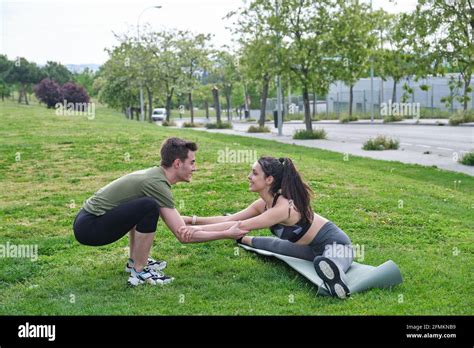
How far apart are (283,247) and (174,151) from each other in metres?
1.62

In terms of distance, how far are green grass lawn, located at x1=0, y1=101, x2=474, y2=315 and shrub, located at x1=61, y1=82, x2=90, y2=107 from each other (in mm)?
33265

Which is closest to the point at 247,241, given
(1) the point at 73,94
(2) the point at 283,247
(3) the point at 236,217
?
(3) the point at 236,217

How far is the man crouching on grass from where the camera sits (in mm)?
5609

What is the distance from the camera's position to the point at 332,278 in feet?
17.3

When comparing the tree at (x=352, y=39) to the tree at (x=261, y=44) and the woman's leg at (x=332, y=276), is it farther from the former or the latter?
the woman's leg at (x=332, y=276)

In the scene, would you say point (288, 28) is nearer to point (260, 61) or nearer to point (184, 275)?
point (260, 61)

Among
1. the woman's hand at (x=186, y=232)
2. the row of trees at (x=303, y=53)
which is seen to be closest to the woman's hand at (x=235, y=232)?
the woman's hand at (x=186, y=232)

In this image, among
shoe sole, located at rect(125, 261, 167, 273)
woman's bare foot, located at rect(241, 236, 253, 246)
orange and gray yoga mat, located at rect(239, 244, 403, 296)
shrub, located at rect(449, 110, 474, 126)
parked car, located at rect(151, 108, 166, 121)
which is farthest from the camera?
parked car, located at rect(151, 108, 166, 121)

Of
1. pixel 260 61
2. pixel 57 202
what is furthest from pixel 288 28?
pixel 57 202

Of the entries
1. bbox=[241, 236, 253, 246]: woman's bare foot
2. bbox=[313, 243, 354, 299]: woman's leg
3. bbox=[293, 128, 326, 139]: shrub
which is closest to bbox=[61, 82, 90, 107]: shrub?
bbox=[293, 128, 326, 139]: shrub

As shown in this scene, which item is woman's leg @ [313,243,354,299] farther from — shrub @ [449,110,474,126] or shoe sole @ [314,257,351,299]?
shrub @ [449,110,474,126]

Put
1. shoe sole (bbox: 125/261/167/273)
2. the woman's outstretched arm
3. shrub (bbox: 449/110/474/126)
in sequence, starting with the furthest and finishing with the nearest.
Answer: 1. shrub (bbox: 449/110/474/126)
2. the woman's outstretched arm
3. shoe sole (bbox: 125/261/167/273)

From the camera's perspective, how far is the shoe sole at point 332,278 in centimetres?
523
